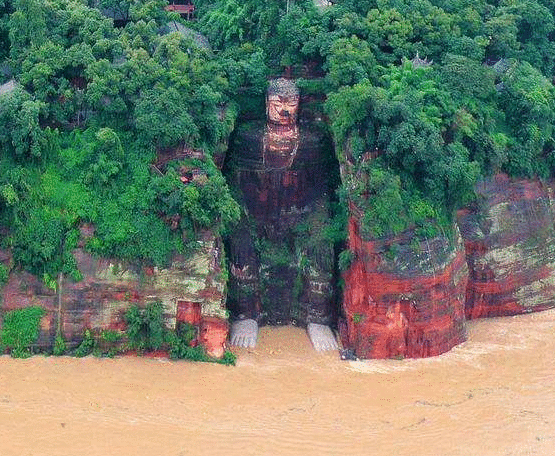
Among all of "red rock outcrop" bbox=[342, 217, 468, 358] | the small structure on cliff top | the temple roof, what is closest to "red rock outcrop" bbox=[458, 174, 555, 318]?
"red rock outcrop" bbox=[342, 217, 468, 358]

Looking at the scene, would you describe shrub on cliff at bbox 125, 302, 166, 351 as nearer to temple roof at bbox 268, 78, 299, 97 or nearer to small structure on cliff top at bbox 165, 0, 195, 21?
temple roof at bbox 268, 78, 299, 97

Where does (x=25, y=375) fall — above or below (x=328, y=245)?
below

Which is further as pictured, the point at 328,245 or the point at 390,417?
the point at 328,245

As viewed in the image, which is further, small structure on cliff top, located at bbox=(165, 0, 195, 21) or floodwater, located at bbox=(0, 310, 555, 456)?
small structure on cliff top, located at bbox=(165, 0, 195, 21)

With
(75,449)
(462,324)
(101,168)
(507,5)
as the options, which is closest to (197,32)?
(101,168)

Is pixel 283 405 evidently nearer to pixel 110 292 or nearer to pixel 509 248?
pixel 110 292

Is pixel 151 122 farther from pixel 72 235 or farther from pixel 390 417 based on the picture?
pixel 390 417
